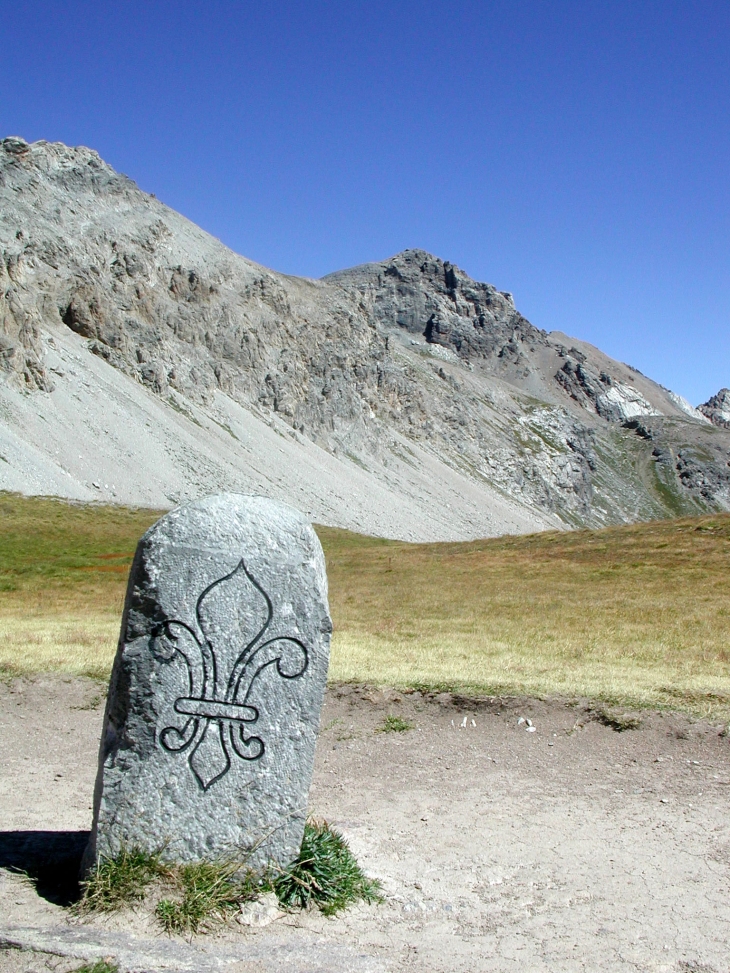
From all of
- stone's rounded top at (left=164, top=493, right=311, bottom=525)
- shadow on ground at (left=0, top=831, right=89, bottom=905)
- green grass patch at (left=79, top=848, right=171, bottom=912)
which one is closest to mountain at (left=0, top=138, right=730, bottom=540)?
shadow on ground at (left=0, top=831, right=89, bottom=905)

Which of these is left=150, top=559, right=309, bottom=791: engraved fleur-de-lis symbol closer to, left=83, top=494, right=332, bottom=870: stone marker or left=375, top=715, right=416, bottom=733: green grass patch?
left=83, top=494, right=332, bottom=870: stone marker

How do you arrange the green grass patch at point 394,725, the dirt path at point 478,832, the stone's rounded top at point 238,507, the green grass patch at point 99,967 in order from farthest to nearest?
1. the green grass patch at point 394,725
2. the stone's rounded top at point 238,507
3. the dirt path at point 478,832
4. the green grass patch at point 99,967

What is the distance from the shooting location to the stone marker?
595cm

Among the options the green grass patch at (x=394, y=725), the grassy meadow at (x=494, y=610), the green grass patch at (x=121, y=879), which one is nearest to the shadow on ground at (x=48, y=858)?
the green grass patch at (x=121, y=879)

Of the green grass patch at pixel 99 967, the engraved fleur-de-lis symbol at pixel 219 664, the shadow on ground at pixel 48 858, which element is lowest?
the green grass patch at pixel 99 967

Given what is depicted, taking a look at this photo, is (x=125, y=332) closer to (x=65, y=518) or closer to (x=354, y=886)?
(x=65, y=518)

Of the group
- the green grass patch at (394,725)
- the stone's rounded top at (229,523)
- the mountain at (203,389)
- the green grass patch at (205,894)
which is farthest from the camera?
the mountain at (203,389)

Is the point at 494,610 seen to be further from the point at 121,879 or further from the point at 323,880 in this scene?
the point at 121,879

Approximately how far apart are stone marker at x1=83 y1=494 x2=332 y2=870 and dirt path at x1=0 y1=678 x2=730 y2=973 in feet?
2.28

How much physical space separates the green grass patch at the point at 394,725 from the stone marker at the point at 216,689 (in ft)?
18.0

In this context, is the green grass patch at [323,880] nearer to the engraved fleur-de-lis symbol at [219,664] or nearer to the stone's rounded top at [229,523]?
the engraved fleur-de-lis symbol at [219,664]

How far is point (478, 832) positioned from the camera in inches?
328

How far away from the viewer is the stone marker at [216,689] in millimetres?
5953

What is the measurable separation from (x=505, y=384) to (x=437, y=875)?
614ft
